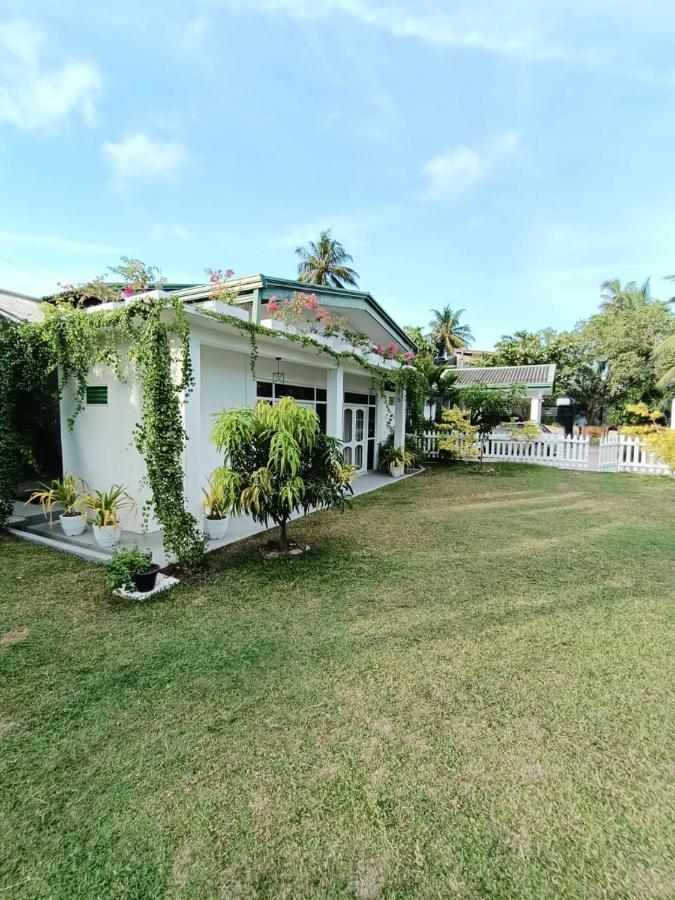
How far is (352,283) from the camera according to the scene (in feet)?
104

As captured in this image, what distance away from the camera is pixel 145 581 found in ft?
12.7

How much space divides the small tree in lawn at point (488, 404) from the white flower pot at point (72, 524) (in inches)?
417

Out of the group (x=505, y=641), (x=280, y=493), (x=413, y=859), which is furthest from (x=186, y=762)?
(x=280, y=493)

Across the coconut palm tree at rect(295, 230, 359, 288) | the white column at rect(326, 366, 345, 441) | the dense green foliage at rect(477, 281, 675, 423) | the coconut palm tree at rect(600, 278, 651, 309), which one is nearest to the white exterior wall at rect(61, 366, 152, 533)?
the white column at rect(326, 366, 345, 441)

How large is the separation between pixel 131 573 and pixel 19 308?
6.95 metres

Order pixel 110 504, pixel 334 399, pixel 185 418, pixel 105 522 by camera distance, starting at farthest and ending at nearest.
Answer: pixel 334 399 < pixel 110 504 < pixel 105 522 < pixel 185 418

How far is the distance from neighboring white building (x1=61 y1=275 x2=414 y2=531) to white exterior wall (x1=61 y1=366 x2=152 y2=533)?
15mm

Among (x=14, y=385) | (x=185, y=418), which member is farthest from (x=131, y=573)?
(x=14, y=385)

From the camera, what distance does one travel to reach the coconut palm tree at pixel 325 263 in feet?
101

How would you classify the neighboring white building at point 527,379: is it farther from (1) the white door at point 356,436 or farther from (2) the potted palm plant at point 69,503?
(2) the potted palm plant at point 69,503

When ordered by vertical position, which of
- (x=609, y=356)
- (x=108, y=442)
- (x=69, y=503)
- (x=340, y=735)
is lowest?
(x=340, y=735)

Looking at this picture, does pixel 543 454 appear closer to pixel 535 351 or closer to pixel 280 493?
pixel 280 493

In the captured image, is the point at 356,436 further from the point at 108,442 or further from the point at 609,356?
the point at 609,356

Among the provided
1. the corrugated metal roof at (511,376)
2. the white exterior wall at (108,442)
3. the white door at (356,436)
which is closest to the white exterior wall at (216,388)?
the white exterior wall at (108,442)
